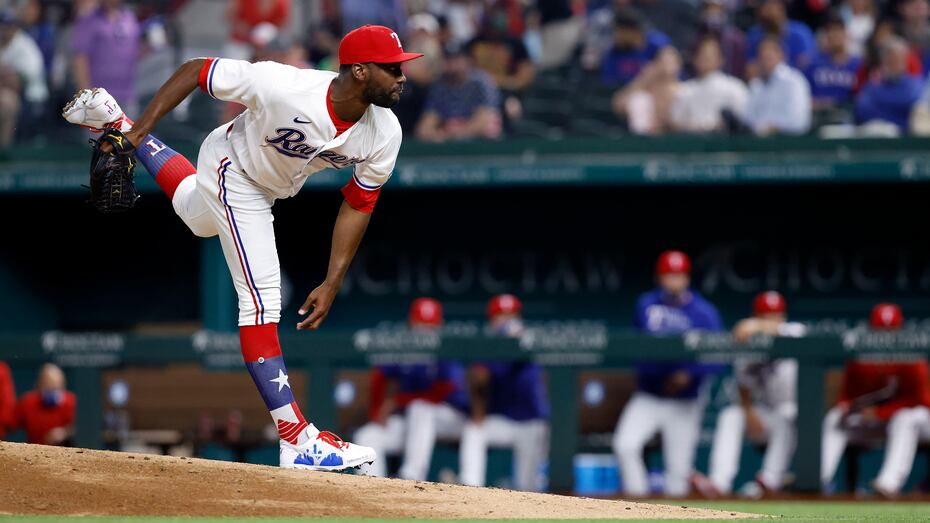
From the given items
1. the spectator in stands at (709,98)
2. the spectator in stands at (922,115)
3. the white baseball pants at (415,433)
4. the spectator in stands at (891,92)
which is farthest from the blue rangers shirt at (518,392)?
the spectator in stands at (922,115)

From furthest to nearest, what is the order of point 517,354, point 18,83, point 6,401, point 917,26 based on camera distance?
point 18,83 → point 917,26 → point 6,401 → point 517,354

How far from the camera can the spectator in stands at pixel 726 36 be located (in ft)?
36.8

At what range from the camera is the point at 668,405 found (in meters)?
9.80

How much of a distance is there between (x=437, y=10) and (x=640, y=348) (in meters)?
4.24

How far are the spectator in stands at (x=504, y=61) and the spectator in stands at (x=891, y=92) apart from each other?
2509 millimetres

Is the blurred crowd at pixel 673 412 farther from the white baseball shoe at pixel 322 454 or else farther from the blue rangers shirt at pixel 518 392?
the white baseball shoe at pixel 322 454

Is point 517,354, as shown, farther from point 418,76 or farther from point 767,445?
point 418,76

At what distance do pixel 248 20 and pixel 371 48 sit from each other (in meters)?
6.97

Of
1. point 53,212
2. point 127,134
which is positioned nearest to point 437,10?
point 53,212

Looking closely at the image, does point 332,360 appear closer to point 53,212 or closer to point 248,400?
point 248,400

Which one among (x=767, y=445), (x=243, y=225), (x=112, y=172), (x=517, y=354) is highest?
(x=112, y=172)

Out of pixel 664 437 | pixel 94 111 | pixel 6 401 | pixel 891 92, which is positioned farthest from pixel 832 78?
pixel 94 111

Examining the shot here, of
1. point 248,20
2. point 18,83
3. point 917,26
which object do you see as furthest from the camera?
point 248,20

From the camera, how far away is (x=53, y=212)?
508 inches
